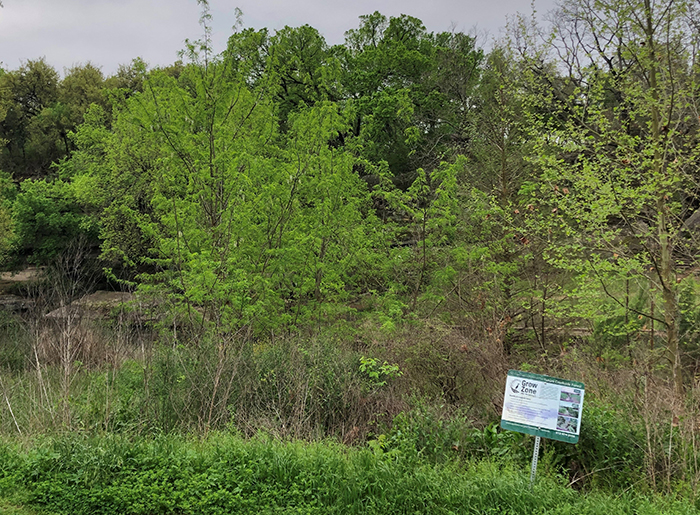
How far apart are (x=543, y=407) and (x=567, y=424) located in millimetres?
258

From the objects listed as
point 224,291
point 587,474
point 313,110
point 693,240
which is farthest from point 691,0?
point 224,291

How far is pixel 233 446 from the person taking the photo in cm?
499

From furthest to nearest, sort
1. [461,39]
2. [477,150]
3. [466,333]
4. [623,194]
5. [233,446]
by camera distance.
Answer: [461,39], [477,150], [466,333], [623,194], [233,446]

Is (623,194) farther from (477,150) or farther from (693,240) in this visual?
(477,150)

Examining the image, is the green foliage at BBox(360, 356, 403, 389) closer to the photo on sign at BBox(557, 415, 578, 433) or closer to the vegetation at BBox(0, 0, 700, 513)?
the vegetation at BBox(0, 0, 700, 513)

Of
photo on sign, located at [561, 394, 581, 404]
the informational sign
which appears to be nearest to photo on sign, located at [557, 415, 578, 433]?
the informational sign

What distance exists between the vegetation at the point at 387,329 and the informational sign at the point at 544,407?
47 centimetres

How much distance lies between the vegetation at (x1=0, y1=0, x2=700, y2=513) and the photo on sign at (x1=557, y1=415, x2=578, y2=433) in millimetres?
545

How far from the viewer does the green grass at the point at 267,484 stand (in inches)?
161

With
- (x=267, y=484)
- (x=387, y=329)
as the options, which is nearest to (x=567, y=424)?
(x=267, y=484)

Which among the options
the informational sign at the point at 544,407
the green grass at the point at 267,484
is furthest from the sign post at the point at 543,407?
the green grass at the point at 267,484

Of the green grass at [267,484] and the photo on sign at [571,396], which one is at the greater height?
the photo on sign at [571,396]

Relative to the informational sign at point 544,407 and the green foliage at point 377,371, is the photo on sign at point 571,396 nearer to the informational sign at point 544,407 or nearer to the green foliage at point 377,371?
the informational sign at point 544,407

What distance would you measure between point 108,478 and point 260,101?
9866 mm
